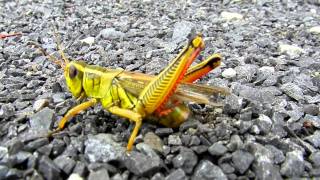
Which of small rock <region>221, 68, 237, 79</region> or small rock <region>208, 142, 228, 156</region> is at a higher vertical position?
small rock <region>208, 142, 228, 156</region>

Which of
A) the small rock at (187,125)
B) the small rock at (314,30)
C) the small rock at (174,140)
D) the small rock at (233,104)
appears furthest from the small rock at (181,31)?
the small rock at (174,140)

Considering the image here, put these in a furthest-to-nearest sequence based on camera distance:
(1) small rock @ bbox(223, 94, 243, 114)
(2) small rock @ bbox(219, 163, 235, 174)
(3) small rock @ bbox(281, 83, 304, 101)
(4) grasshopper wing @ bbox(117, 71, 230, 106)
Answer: (3) small rock @ bbox(281, 83, 304, 101) < (1) small rock @ bbox(223, 94, 243, 114) < (4) grasshopper wing @ bbox(117, 71, 230, 106) < (2) small rock @ bbox(219, 163, 235, 174)

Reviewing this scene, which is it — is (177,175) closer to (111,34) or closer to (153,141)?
(153,141)

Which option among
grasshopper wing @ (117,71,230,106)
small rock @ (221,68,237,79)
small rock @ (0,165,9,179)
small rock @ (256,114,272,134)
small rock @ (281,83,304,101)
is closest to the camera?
small rock @ (0,165,9,179)

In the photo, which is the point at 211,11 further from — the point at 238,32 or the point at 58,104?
the point at 58,104

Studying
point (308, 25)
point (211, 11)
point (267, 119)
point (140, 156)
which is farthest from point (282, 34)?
point (140, 156)

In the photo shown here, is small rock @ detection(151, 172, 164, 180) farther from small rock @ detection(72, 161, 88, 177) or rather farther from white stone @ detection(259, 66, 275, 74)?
white stone @ detection(259, 66, 275, 74)

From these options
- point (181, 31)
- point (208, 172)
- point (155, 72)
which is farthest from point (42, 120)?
point (181, 31)

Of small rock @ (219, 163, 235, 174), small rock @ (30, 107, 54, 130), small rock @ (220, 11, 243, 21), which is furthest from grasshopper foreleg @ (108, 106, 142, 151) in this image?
small rock @ (220, 11, 243, 21)
